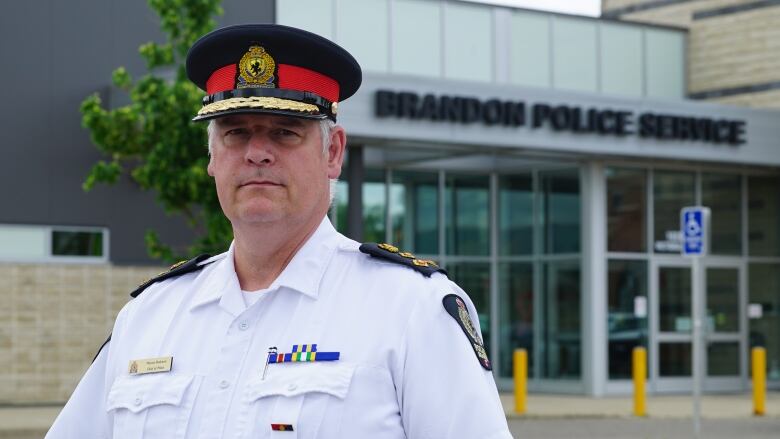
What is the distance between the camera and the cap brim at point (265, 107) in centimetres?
272

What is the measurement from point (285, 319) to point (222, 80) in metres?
0.54

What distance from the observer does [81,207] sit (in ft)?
66.5

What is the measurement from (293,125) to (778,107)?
76.5 feet

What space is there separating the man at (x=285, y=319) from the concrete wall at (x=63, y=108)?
57.2 feet

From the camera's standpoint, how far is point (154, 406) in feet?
8.92

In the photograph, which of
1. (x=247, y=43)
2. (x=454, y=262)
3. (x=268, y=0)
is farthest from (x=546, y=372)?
(x=247, y=43)

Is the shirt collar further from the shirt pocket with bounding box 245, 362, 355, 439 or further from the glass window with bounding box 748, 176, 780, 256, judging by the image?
the glass window with bounding box 748, 176, 780, 256

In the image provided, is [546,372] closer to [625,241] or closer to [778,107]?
[625,241]

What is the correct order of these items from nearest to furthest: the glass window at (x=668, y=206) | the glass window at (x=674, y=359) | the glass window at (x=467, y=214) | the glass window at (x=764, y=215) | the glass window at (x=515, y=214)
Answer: the glass window at (x=674, y=359), the glass window at (x=668, y=206), the glass window at (x=515, y=214), the glass window at (x=467, y=214), the glass window at (x=764, y=215)

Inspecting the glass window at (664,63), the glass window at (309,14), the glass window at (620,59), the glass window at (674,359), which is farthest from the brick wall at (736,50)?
the glass window at (309,14)

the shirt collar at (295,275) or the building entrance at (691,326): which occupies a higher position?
the shirt collar at (295,275)

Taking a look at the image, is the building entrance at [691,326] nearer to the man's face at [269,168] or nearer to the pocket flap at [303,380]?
the man's face at [269,168]

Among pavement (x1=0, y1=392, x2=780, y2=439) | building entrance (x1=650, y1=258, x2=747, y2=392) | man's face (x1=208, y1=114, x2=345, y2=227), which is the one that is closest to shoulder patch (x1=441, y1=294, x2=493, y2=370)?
man's face (x1=208, y1=114, x2=345, y2=227)

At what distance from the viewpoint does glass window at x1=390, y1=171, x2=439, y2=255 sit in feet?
77.5
